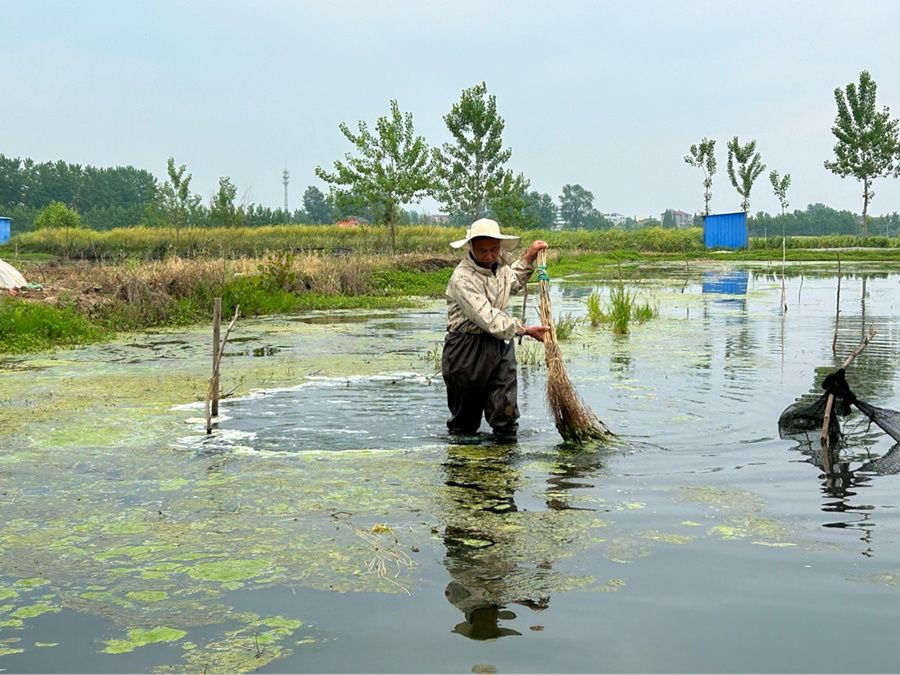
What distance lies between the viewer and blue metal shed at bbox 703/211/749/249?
46.1 meters

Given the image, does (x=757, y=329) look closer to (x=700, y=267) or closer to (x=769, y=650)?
(x=769, y=650)

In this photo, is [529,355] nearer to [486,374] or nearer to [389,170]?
[486,374]

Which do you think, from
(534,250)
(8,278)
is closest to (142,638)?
(534,250)

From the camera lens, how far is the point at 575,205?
115688mm

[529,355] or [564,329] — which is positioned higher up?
[564,329]

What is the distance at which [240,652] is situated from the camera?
3.08 metres

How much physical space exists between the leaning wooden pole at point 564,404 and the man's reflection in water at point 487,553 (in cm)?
57

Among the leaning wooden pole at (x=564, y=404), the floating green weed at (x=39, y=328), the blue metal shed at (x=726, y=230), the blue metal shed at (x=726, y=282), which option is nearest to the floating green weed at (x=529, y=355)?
the leaning wooden pole at (x=564, y=404)

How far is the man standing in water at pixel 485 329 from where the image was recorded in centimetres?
590

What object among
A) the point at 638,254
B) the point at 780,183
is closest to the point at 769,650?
the point at 638,254

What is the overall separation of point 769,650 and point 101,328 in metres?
11.7

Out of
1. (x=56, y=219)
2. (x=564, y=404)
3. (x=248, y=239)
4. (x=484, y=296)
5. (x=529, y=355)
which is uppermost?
(x=56, y=219)

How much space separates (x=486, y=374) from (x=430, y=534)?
6.41 ft

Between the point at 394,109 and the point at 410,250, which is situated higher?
the point at 394,109
